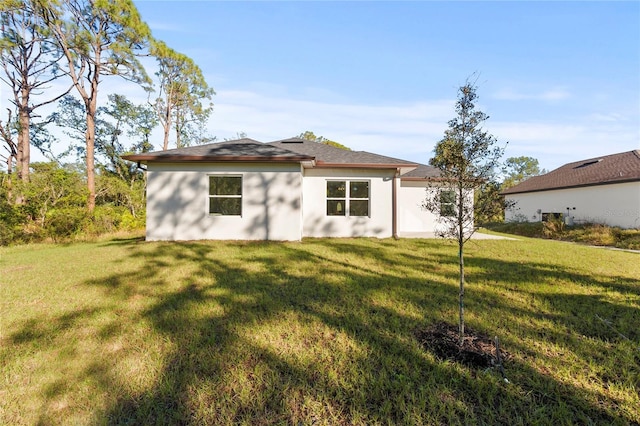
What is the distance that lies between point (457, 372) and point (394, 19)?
390 inches

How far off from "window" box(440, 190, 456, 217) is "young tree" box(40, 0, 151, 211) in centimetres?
1858

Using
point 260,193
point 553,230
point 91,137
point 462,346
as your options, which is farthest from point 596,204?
point 91,137

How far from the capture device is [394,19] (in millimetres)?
8602

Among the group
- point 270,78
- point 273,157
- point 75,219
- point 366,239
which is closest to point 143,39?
Answer: point 270,78

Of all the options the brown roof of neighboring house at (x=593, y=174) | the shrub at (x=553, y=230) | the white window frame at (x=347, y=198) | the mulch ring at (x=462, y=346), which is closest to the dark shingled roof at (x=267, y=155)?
the white window frame at (x=347, y=198)

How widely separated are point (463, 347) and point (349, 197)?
829 centimetres

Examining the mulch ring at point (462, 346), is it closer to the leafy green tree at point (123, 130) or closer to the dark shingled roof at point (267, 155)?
the dark shingled roof at point (267, 155)

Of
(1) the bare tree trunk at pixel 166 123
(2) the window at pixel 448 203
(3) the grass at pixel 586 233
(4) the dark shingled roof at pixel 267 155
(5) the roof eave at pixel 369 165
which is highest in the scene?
(1) the bare tree trunk at pixel 166 123

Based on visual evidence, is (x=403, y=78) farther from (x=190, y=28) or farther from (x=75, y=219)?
(x=75, y=219)

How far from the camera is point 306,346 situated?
294 cm

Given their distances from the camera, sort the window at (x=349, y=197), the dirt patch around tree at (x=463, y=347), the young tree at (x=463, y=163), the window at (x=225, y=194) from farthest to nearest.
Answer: the window at (x=349, y=197) → the window at (x=225, y=194) → the young tree at (x=463, y=163) → the dirt patch around tree at (x=463, y=347)

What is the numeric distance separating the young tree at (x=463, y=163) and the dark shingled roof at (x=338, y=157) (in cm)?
731

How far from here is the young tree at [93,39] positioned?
52.9 feet

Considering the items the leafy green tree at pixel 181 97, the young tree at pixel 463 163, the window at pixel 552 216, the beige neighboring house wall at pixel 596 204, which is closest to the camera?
the young tree at pixel 463 163
